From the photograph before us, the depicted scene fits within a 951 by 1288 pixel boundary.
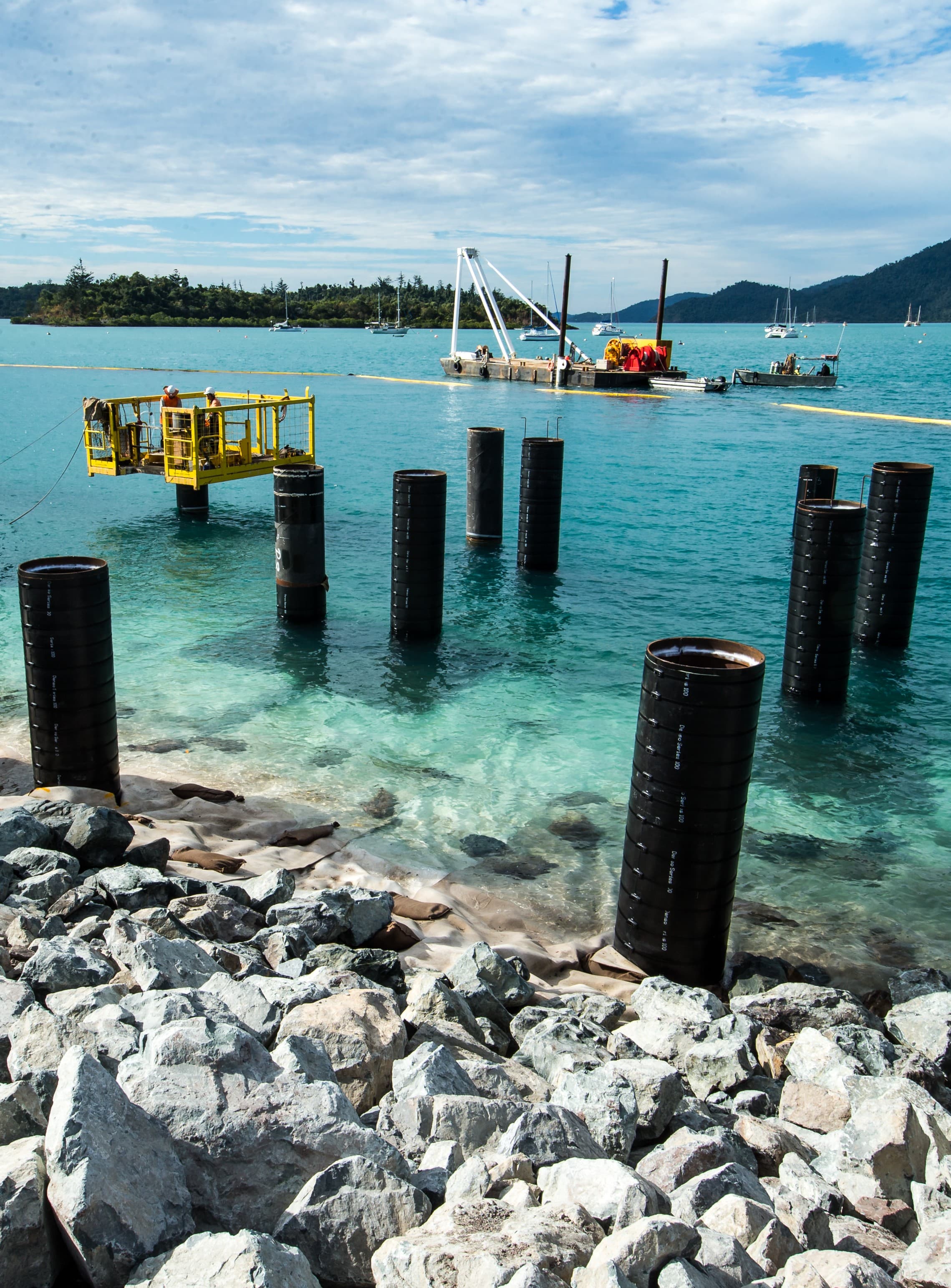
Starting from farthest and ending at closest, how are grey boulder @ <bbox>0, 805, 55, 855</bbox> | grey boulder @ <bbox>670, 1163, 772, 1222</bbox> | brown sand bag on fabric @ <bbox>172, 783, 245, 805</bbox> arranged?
brown sand bag on fabric @ <bbox>172, 783, 245, 805</bbox> → grey boulder @ <bbox>0, 805, 55, 855</bbox> → grey boulder @ <bbox>670, 1163, 772, 1222</bbox>

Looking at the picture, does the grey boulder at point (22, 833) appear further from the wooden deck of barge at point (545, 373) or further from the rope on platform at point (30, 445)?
the wooden deck of barge at point (545, 373)

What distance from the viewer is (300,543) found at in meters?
15.5

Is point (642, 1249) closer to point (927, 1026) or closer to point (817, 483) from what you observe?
point (927, 1026)

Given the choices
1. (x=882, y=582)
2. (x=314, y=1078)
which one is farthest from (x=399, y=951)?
(x=882, y=582)

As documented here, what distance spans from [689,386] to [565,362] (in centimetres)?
813

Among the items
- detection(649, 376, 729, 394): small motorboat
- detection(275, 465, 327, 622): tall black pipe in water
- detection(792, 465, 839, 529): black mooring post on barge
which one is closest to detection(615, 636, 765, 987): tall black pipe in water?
detection(275, 465, 327, 622): tall black pipe in water

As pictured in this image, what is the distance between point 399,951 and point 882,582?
10.9 meters

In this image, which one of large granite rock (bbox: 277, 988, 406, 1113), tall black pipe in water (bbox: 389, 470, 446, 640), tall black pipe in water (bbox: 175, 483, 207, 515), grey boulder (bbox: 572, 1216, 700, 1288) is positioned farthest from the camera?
Answer: tall black pipe in water (bbox: 175, 483, 207, 515)

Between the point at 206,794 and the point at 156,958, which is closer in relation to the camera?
the point at 156,958

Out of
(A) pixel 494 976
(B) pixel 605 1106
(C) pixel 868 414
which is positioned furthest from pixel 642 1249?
(C) pixel 868 414

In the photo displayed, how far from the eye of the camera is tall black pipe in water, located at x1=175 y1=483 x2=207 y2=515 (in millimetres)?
25766

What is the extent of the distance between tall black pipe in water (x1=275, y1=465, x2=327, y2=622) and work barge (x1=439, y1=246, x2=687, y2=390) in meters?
48.5

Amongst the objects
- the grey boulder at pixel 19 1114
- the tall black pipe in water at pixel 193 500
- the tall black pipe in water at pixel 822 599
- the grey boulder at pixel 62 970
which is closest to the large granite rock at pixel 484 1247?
the grey boulder at pixel 19 1114

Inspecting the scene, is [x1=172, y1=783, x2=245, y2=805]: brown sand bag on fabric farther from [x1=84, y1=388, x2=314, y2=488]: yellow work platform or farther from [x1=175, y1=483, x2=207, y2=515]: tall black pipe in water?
[x1=175, y1=483, x2=207, y2=515]: tall black pipe in water
